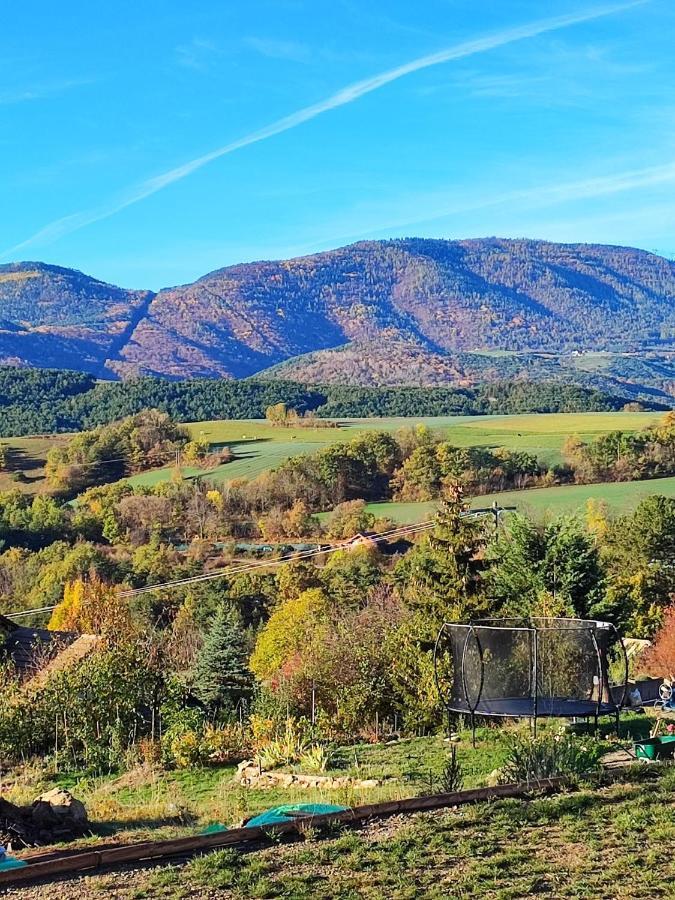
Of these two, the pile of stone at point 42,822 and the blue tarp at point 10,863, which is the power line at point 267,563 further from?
the blue tarp at point 10,863

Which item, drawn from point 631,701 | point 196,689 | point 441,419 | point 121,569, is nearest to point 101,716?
point 631,701

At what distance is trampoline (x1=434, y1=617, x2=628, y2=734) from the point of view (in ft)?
42.2

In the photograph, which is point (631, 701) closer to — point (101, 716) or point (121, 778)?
point (121, 778)

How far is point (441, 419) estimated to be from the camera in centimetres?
11781

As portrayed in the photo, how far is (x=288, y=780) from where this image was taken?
12.1 metres

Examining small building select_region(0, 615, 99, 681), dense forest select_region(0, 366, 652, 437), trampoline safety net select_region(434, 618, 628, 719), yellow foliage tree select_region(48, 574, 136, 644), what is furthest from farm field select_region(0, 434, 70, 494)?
trampoline safety net select_region(434, 618, 628, 719)

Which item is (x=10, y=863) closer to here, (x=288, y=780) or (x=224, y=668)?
(x=288, y=780)

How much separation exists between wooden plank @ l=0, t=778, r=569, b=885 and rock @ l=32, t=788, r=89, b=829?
141 centimetres

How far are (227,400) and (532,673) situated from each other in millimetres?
120000

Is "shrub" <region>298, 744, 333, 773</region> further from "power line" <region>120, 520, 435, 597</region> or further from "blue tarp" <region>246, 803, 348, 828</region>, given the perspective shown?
"power line" <region>120, 520, 435, 597</region>

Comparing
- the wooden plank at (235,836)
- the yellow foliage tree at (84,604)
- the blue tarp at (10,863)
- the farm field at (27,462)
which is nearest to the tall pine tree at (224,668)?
the yellow foliage tree at (84,604)

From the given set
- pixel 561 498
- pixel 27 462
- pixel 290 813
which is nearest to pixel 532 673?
pixel 290 813

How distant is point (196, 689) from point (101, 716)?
10788 millimetres

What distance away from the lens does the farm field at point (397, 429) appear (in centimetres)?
8681
